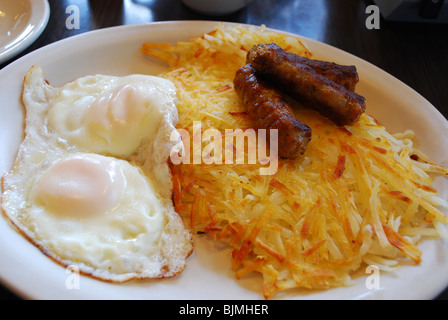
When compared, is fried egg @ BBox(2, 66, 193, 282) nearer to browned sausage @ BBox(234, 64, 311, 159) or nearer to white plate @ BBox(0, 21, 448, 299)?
white plate @ BBox(0, 21, 448, 299)

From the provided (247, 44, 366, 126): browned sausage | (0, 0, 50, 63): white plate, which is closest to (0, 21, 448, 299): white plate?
(0, 0, 50, 63): white plate

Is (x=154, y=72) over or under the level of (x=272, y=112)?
under

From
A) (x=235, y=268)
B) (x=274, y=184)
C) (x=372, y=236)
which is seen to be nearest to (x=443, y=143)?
(x=372, y=236)
